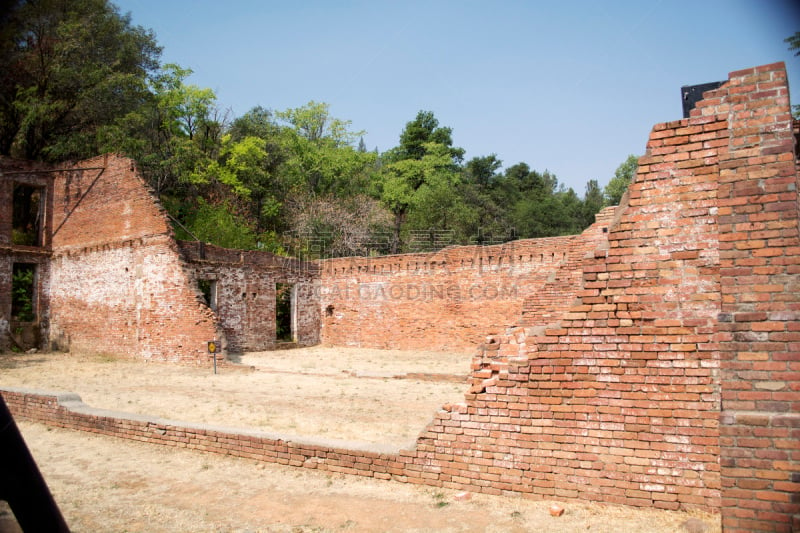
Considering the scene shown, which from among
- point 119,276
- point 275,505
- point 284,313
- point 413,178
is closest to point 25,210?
point 119,276

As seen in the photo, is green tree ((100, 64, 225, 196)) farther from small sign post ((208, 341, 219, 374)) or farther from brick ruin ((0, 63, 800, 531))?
brick ruin ((0, 63, 800, 531))

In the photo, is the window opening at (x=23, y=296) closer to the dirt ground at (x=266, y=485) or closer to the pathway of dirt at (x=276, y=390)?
the pathway of dirt at (x=276, y=390)

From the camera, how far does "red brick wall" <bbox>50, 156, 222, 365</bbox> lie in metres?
15.8

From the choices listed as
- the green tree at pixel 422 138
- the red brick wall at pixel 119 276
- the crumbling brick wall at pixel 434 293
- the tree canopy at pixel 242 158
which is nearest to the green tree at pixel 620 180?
the tree canopy at pixel 242 158

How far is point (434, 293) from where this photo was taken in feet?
66.5

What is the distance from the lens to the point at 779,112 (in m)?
3.88

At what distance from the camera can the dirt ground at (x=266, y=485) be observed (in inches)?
167

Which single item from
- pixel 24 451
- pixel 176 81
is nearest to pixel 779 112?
pixel 24 451

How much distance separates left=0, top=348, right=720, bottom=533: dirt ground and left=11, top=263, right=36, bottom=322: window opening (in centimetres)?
1017

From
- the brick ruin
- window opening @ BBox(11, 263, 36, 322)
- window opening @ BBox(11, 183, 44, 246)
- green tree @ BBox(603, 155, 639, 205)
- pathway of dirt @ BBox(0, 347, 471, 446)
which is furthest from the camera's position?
green tree @ BBox(603, 155, 639, 205)

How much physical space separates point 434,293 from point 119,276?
10559 millimetres

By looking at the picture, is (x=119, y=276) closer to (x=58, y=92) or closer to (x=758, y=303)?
(x=58, y=92)

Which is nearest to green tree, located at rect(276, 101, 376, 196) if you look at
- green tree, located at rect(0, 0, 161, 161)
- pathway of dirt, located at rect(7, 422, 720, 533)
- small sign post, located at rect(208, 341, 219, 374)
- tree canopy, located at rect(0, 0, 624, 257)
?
tree canopy, located at rect(0, 0, 624, 257)

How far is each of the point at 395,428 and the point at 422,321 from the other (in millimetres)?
12967
